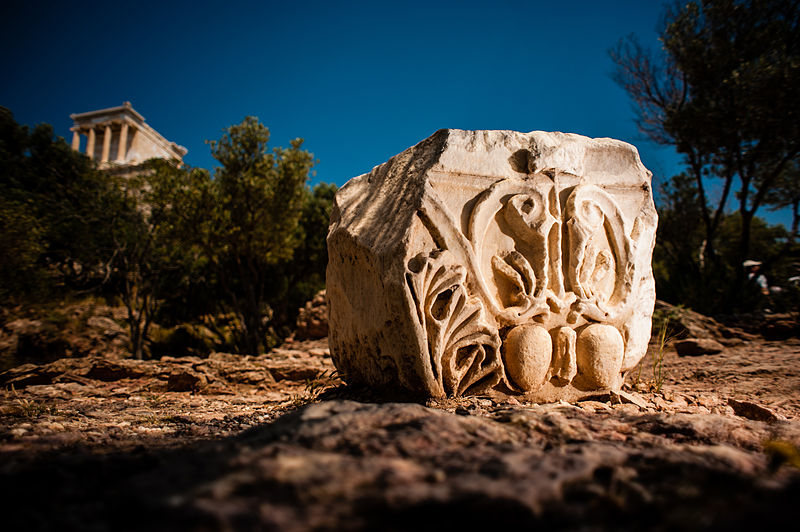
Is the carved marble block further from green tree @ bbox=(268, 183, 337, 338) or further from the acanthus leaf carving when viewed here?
green tree @ bbox=(268, 183, 337, 338)

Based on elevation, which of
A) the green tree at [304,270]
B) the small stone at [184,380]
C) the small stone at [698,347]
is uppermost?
the green tree at [304,270]

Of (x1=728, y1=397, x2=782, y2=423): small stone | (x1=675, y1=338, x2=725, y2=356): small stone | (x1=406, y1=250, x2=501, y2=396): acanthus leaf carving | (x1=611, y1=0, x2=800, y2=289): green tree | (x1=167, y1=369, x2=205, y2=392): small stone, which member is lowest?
(x1=167, y1=369, x2=205, y2=392): small stone

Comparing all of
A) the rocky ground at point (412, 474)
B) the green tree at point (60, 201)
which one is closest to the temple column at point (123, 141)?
the green tree at point (60, 201)

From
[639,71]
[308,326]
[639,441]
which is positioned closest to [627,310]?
[639,441]

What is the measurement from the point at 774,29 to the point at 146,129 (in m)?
35.2

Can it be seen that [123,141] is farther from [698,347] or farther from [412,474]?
[412,474]

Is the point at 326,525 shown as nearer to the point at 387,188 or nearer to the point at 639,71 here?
the point at 387,188

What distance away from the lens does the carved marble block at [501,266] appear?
2477 millimetres

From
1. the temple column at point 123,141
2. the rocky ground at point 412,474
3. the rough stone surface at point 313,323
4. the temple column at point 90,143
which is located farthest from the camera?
the temple column at point 90,143

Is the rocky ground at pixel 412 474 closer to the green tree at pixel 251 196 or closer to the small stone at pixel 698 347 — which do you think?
the small stone at pixel 698 347

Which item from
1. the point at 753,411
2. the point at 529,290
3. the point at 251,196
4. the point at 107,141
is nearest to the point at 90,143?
the point at 107,141

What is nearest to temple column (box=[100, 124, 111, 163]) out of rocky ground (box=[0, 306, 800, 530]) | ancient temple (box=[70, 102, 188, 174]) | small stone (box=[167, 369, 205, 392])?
ancient temple (box=[70, 102, 188, 174])

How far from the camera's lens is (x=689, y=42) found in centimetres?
1006

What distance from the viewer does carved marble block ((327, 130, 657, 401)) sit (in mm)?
2477
